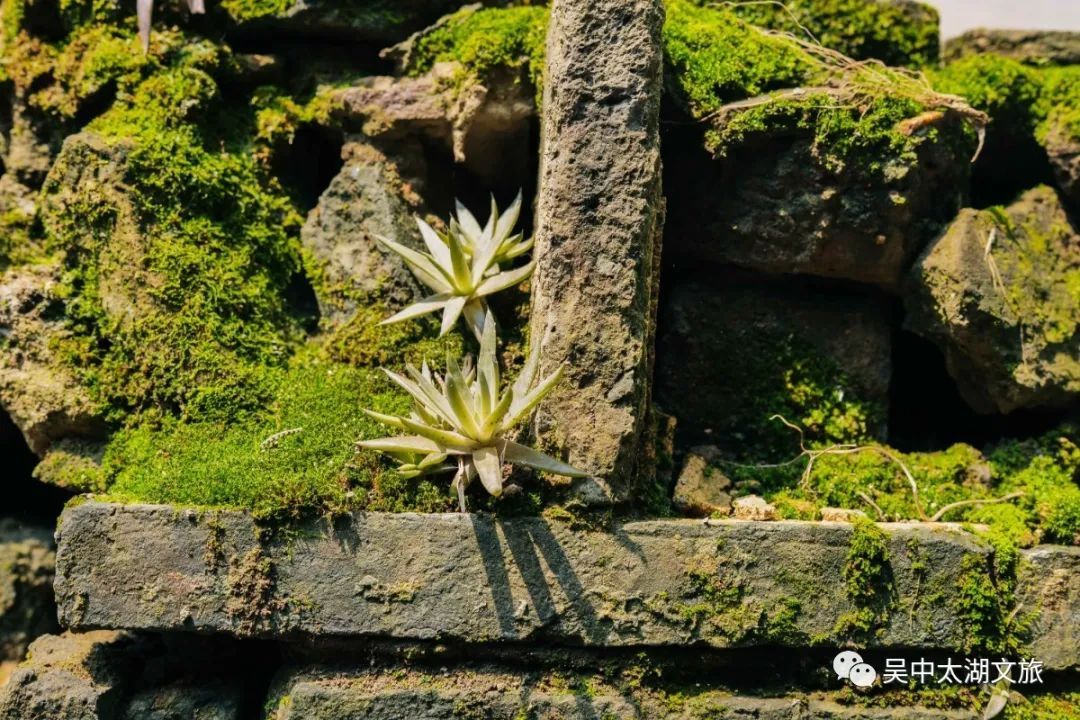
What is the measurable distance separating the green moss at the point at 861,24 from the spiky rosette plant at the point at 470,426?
1.97 meters

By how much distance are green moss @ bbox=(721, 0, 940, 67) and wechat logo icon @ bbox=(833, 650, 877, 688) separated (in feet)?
7.92

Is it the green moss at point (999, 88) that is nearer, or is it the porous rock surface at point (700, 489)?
the porous rock surface at point (700, 489)

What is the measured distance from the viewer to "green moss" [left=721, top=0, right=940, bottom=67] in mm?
4195

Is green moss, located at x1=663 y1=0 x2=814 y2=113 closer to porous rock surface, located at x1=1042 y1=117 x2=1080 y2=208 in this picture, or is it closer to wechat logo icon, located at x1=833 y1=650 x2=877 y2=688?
porous rock surface, located at x1=1042 y1=117 x2=1080 y2=208

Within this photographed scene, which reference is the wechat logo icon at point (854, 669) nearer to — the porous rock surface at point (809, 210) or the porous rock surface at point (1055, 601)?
the porous rock surface at point (1055, 601)

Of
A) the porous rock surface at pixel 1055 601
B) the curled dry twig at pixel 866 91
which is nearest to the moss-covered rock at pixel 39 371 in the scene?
the curled dry twig at pixel 866 91

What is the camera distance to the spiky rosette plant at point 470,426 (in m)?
3.06

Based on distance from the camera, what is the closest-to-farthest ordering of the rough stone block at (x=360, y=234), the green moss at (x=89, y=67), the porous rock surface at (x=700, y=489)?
the porous rock surface at (x=700, y=489) → the rough stone block at (x=360, y=234) → the green moss at (x=89, y=67)

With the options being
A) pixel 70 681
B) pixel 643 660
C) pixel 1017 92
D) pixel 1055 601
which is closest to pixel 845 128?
pixel 1017 92

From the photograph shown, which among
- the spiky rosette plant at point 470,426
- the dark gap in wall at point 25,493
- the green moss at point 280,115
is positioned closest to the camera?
the spiky rosette plant at point 470,426

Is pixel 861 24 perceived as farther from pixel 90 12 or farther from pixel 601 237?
pixel 90 12

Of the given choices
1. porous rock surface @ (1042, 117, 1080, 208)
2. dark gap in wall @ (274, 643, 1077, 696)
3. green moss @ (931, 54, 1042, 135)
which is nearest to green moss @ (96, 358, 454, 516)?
dark gap in wall @ (274, 643, 1077, 696)

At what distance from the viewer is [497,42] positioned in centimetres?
384

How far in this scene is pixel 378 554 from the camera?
124 inches
